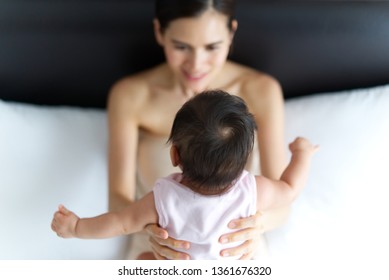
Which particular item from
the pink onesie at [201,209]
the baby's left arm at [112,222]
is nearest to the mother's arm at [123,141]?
the baby's left arm at [112,222]

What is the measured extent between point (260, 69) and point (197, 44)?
354mm

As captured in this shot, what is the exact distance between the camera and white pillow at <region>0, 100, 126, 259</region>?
4.38 ft

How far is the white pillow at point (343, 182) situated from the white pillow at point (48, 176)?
494 millimetres

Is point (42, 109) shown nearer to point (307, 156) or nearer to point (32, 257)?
point (32, 257)

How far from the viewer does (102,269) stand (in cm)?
108

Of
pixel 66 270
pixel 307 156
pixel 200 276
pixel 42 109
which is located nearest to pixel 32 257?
pixel 66 270

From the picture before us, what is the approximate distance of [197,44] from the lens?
1147 millimetres

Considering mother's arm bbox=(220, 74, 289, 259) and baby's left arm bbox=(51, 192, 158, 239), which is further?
mother's arm bbox=(220, 74, 289, 259)

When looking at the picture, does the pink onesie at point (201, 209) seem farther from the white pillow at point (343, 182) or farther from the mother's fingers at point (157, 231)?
the white pillow at point (343, 182)

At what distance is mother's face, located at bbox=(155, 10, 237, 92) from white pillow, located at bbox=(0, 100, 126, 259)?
390 millimetres

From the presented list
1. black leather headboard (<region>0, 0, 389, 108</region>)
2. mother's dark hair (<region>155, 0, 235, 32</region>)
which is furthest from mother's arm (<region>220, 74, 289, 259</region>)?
mother's dark hair (<region>155, 0, 235, 32</region>)

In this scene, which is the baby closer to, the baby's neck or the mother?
the baby's neck

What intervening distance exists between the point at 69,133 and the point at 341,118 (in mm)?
776

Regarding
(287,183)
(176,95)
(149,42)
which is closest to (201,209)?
(287,183)
